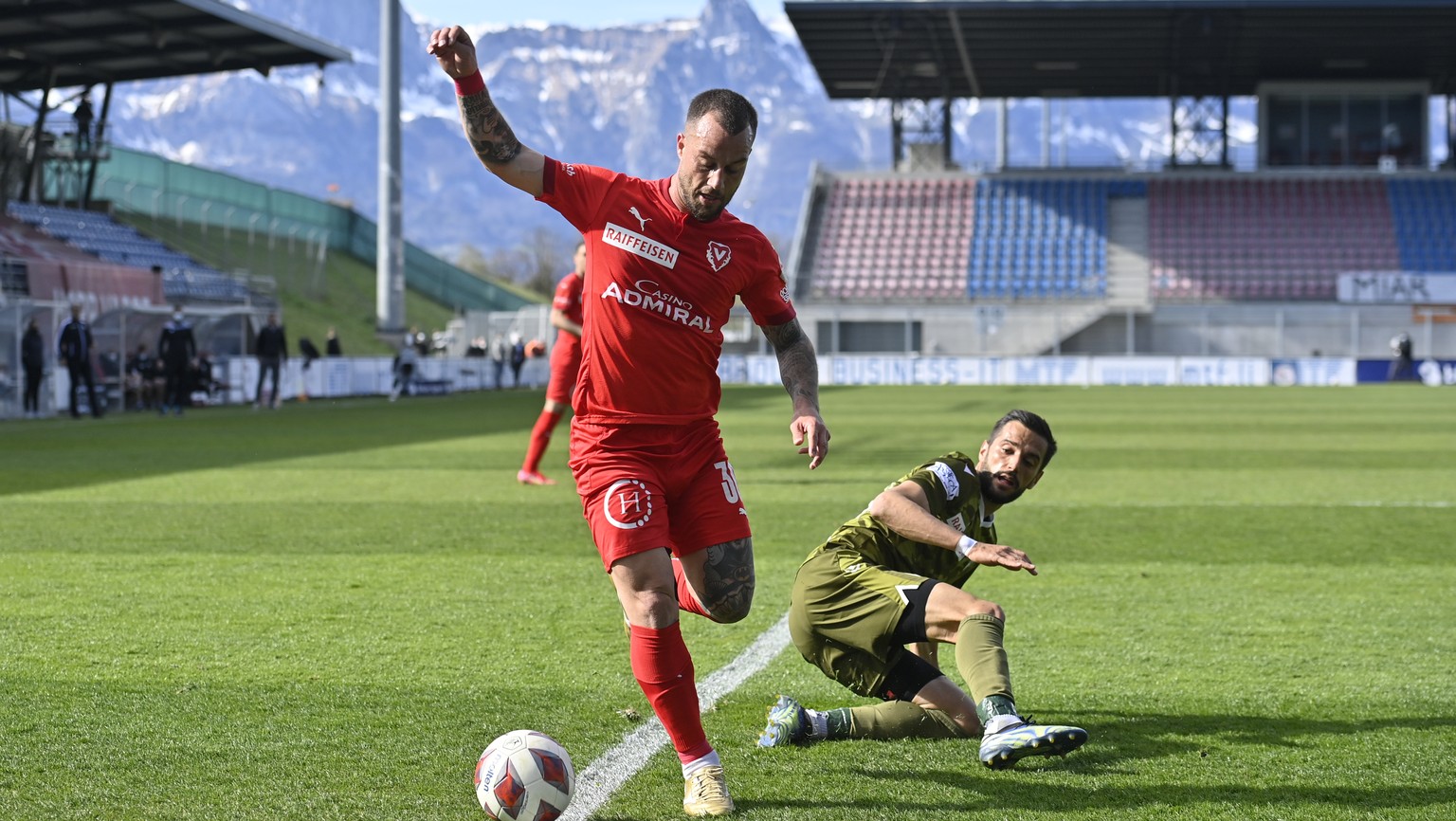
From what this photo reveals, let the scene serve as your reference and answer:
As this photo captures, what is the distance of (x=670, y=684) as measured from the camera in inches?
161

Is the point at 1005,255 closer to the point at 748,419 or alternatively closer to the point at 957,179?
the point at 957,179

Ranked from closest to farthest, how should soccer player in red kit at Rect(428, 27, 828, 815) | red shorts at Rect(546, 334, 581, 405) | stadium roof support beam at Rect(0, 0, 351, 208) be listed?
soccer player in red kit at Rect(428, 27, 828, 815) → red shorts at Rect(546, 334, 581, 405) → stadium roof support beam at Rect(0, 0, 351, 208)

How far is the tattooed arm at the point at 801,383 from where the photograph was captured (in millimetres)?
4426

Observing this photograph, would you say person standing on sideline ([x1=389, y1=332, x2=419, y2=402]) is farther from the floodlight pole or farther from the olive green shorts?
the olive green shorts

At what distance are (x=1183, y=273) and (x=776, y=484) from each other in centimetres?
3570

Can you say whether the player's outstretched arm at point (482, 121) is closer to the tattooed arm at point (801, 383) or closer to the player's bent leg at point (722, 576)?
the tattooed arm at point (801, 383)

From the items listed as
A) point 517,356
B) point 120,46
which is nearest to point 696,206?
point 517,356

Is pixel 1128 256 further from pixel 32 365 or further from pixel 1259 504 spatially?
pixel 1259 504

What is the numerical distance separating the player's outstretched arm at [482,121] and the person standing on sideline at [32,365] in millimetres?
20901

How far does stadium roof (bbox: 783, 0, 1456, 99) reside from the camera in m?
43.0

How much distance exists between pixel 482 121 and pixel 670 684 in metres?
1.58

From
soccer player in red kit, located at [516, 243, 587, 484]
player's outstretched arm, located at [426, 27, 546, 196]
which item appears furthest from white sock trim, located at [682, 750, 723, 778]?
soccer player in red kit, located at [516, 243, 587, 484]

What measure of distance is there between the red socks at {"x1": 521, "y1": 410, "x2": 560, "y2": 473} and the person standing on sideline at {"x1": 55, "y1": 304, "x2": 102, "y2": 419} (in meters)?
12.5

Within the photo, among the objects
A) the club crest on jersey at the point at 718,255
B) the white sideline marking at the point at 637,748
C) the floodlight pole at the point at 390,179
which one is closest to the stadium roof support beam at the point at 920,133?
the floodlight pole at the point at 390,179
